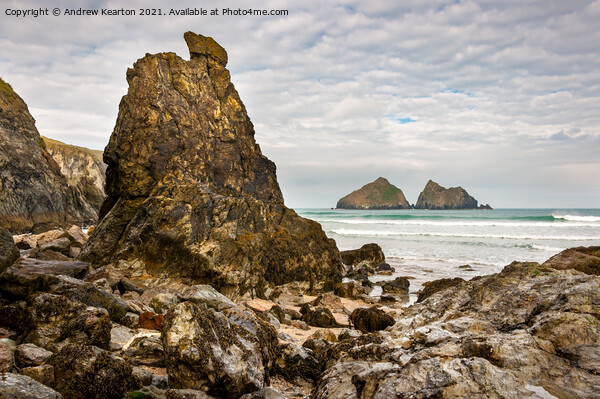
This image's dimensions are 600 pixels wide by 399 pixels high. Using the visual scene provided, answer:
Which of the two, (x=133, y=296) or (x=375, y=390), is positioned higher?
(x=375, y=390)

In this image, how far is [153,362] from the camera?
5098mm

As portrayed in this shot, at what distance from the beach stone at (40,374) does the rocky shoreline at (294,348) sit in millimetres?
11

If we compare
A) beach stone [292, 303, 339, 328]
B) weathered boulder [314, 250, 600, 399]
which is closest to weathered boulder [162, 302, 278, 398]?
weathered boulder [314, 250, 600, 399]

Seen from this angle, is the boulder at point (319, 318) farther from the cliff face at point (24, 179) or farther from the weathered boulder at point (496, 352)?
the cliff face at point (24, 179)

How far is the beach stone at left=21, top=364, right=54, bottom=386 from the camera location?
3676 millimetres

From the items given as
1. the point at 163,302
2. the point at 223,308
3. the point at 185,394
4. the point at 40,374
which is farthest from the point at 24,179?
the point at 185,394

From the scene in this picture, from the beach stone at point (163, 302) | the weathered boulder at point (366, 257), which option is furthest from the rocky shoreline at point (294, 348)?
the weathered boulder at point (366, 257)

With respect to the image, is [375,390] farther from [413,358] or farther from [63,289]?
[63,289]

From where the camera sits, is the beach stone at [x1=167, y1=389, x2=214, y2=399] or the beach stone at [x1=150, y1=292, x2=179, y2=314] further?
the beach stone at [x1=150, y1=292, x2=179, y2=314]

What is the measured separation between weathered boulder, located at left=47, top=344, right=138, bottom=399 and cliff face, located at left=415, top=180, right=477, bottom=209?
547ft

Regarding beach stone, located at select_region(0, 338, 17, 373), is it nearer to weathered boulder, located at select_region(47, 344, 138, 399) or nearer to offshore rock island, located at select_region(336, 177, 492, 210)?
weathered boulder, located at select_region(47, 344, 138, 399)

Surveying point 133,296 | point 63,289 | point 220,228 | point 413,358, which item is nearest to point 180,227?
point 220,228

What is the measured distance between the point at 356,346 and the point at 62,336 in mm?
4076

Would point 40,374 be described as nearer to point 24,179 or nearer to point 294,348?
point 294,348
